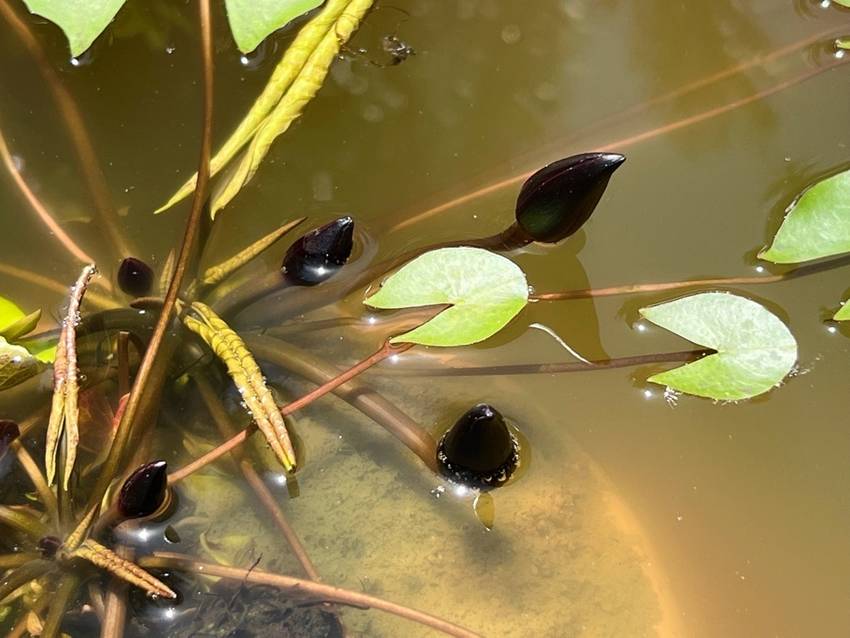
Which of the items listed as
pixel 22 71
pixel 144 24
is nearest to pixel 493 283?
pixel 144 24

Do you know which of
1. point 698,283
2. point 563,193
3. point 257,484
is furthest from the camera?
point 698,283

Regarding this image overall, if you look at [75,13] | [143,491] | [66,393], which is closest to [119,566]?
[143,491]

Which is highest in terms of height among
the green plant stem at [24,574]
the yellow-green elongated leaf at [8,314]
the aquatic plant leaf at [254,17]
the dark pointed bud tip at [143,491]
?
the aquatic plant leaf at [254,17]

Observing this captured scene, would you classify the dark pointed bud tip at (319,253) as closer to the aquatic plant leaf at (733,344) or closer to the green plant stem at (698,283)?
the green plant stem at (698,283)

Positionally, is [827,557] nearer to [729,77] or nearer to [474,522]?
[474,522]

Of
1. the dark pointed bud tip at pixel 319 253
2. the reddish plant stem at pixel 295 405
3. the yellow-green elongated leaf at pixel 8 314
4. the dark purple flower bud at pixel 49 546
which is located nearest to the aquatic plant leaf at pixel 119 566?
the dark purple flower bud at pixel 49 546

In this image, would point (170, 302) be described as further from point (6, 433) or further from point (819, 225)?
point (819, 225)

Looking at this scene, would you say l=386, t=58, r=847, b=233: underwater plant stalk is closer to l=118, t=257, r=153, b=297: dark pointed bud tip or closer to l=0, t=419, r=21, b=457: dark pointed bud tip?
l=118, t=257, r=153, b=297: dark pointed bud tip
